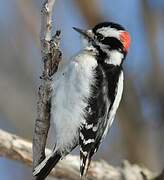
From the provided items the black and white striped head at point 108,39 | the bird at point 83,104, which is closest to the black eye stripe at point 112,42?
the black and white striped head at point 108,39

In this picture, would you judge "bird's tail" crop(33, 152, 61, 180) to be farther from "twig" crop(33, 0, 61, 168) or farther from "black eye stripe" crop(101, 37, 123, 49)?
"black eye stripe" crop(101, 37, 123, 49)

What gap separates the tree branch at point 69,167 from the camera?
13.4 ft

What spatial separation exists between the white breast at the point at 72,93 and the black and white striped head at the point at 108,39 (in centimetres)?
17

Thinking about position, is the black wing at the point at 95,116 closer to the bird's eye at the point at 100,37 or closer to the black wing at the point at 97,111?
the black wing at the point at 97,111

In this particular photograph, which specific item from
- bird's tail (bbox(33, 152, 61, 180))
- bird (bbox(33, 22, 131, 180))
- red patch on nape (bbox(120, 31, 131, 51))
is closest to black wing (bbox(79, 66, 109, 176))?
bird (bbox(33, 22, 131, 180))

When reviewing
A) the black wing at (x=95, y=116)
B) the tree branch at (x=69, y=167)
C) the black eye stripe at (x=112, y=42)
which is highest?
the black eye stripe at (x=112, y=42)

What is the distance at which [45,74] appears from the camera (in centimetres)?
352

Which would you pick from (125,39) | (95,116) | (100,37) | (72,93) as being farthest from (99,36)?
(95,116)

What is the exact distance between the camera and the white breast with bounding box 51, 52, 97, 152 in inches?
148

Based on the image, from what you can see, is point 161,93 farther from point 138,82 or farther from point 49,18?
point 49,18

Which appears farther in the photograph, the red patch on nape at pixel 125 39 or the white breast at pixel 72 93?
the red patch on nape at pixel 125 39

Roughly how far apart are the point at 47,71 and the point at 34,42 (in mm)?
2817

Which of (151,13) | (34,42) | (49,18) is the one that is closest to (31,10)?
(34,42)

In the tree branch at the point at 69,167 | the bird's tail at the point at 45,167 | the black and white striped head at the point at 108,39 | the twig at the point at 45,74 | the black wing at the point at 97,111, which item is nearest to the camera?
the twig at the point at 45,74
